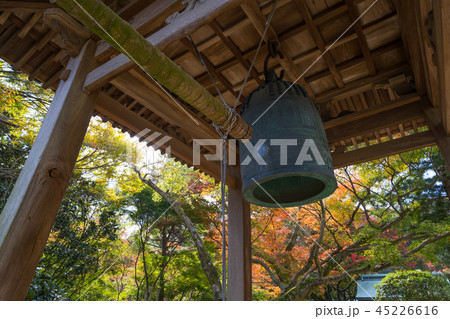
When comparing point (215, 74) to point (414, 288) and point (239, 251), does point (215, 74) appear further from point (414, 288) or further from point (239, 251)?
point (414, 288)

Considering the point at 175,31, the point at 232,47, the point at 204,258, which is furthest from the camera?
the point at 204,258

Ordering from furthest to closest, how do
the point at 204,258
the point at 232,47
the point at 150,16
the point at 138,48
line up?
the point at 204,258 → the point at 232,47 → the point at 150,16 → the point at 138,48

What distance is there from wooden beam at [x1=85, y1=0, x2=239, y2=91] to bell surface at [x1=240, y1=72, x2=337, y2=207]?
665 millimetres

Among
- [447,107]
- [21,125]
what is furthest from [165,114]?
[21,125]

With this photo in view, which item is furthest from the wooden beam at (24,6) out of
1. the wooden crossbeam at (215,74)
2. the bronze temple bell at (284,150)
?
the bronze temple bell at (284,150)

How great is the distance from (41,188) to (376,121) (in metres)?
3.11

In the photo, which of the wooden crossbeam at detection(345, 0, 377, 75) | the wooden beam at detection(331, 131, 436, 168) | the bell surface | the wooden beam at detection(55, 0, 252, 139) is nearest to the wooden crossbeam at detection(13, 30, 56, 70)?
the wooden beam at detection(55, 0, 252, 139)

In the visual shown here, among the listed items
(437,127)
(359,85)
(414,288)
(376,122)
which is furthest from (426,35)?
(414,288)

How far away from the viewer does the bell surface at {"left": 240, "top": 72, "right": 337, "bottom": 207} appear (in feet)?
5.41

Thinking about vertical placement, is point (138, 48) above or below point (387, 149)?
below

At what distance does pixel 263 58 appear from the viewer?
2598 millimetres

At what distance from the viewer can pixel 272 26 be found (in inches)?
92.9

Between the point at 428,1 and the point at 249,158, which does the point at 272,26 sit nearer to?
the point at 428,1

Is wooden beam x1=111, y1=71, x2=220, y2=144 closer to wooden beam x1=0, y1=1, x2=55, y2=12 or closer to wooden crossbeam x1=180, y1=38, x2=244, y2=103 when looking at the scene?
wooden crossbeam x1=180, y1=38, x2=244, y2=103
